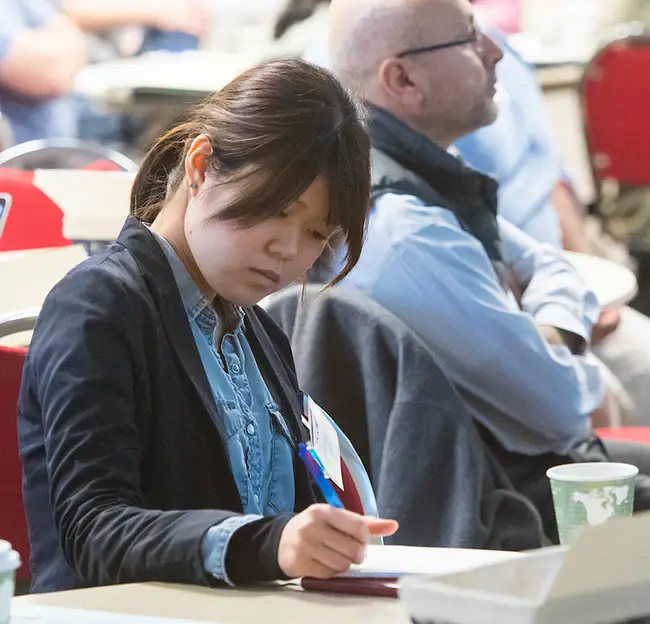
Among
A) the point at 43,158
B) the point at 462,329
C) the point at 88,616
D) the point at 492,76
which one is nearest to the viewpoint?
the point at 88,616

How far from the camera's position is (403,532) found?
6.43 feet

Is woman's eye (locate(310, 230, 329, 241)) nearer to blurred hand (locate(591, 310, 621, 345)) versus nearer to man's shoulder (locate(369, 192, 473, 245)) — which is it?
man's shoulder (locate(369, 192, 473, 245))

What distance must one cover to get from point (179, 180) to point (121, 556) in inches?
18.2

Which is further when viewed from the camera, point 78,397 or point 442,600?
point 78,397

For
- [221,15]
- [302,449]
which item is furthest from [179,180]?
[221,15]

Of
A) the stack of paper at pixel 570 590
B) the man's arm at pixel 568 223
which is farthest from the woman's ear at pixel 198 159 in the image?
the man's arm at pixel 568 223

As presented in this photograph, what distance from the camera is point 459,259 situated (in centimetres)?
213

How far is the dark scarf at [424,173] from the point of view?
222 centimetres

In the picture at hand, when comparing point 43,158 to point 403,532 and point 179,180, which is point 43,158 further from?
point 179,180

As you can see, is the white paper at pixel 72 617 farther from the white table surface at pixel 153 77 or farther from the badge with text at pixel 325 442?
the white table surface at pixel 153 77

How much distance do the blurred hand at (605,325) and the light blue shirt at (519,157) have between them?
45cm

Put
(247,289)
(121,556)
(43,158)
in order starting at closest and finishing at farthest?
(121,556) → (247,289) → (43,158)

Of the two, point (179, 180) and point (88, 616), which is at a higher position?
point (179, 180)

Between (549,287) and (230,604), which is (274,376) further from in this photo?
(549,287)
